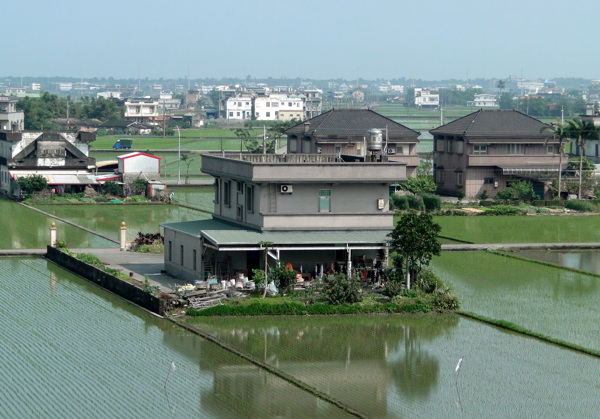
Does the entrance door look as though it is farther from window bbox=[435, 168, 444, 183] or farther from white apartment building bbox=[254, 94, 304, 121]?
white apartment building bbox=[254, 94, 304, 121]

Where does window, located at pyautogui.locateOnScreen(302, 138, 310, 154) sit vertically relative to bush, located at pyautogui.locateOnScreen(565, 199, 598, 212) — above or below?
above

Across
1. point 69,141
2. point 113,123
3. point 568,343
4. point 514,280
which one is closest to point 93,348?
point 568,343

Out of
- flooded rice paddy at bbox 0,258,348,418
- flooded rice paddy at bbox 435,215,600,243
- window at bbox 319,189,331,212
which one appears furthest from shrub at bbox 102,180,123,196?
flooded rice paddy at bbox 0,258,348,418

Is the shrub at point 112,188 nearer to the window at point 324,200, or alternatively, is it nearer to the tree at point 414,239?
the window at point 324,200

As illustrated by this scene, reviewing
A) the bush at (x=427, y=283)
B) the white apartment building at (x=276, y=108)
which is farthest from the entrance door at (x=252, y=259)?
the white apartment building at (x=276, y=108)

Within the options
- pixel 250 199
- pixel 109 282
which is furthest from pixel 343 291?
pixel 109 282

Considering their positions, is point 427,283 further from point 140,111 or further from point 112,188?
point 140,111
